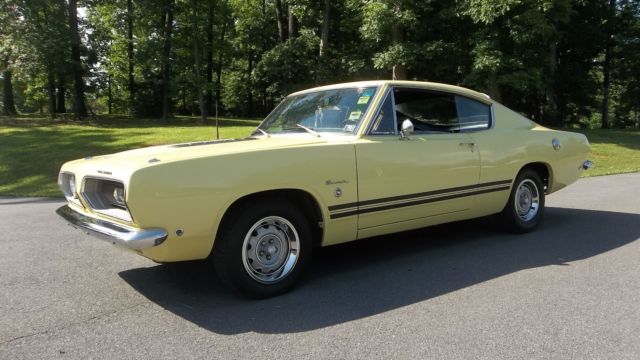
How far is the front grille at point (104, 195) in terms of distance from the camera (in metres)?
3.76

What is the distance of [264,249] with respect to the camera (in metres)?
3.94

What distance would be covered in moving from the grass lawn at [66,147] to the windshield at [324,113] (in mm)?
6925

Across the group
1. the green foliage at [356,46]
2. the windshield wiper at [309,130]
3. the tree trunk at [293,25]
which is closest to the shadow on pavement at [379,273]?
the windshield wiper at [309,130]

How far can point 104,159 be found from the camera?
A: 13.4 feet

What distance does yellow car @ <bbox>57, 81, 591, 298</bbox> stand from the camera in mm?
3520

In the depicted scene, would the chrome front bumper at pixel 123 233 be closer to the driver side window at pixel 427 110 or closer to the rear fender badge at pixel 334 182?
the rear fender badge at pixel 334 182

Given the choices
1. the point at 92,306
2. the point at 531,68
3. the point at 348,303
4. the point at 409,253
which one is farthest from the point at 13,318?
the point at 531,68

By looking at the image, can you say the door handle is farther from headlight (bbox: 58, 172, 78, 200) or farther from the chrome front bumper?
headlight (bbox: 58, 172, 78, 200)

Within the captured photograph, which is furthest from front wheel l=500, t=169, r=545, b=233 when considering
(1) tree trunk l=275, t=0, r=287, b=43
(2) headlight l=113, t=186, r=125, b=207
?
(1) tree trunk l=275, t=0, r=287, b=43

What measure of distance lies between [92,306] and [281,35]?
107 feet

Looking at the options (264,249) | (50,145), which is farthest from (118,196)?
(50,145)

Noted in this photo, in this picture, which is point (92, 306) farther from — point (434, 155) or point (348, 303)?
point (434, 155)

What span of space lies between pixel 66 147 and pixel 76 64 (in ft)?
41.4

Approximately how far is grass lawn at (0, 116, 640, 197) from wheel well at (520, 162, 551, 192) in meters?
7.54
